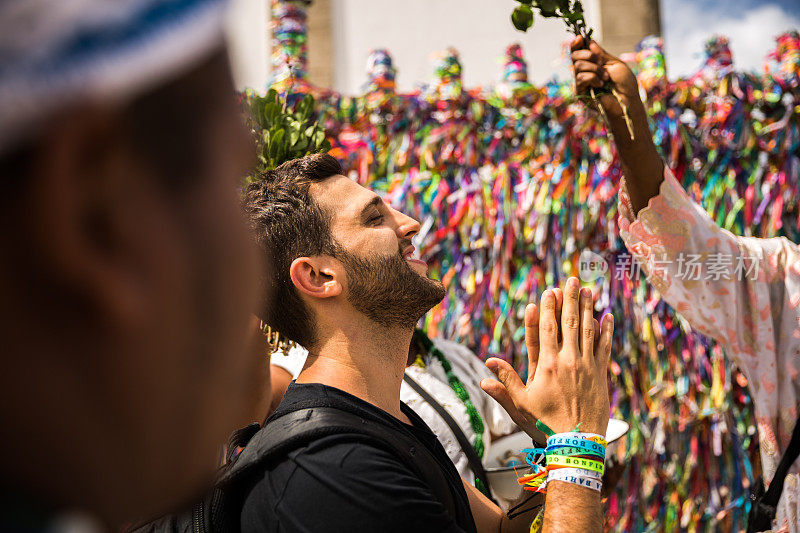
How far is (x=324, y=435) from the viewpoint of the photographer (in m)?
1.19

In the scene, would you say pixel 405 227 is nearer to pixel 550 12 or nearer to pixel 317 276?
pixel 317 276

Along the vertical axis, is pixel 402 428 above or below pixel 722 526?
above

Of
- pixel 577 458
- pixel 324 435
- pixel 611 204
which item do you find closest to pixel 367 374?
pixel 324 435

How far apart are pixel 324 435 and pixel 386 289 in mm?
421

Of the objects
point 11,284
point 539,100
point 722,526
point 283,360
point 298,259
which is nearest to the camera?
point 11,284

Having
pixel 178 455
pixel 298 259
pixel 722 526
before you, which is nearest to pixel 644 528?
pixel 722 526

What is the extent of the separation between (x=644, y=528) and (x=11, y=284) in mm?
2767

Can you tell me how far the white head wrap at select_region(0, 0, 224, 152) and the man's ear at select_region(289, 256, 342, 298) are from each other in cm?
121

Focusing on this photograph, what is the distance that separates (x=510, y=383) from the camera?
145cm

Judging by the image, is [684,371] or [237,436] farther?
[684,371]

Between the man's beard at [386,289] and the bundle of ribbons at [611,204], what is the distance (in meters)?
1.30

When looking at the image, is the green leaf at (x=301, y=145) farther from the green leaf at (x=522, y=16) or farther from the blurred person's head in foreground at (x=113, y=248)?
the blurred person's head in foreground at (x=113, y=248)

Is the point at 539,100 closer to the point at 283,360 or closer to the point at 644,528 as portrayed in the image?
the point at 283,360

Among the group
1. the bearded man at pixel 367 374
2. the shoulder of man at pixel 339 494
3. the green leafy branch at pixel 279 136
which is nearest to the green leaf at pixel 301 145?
the green leafy branch at pixel 279 136
